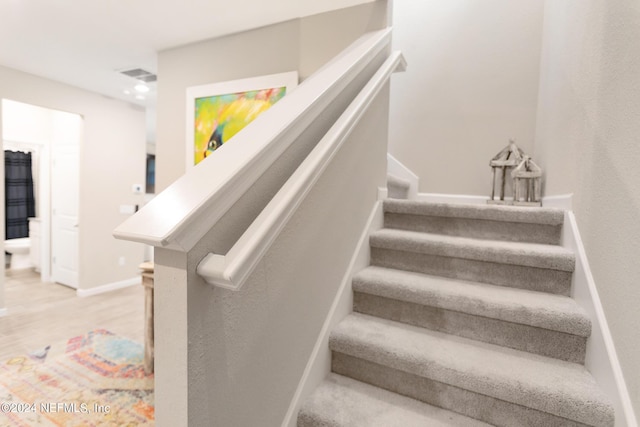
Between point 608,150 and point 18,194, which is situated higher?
point 608,150

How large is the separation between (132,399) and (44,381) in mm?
761

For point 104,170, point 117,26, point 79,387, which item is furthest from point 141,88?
point 79,387

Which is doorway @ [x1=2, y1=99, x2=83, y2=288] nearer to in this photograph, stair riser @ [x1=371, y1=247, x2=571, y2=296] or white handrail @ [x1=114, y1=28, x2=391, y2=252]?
stair riser @ [x1=371, y1=247, x2=571, y2=296]

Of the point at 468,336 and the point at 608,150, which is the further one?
the point at 468,336

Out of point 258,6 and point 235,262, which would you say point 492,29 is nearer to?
point 258,6

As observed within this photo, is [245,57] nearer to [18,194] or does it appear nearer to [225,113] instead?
[225,113]

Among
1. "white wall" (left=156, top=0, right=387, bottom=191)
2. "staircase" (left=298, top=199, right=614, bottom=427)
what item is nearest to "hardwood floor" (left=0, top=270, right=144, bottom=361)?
"white wall" (left=156, top=0, right=387, bottom=191)

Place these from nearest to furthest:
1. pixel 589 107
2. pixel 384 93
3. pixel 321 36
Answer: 1. pixel 589 107
2. pixel 384 93
3. pixel 321 36

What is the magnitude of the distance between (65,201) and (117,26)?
3162 mm

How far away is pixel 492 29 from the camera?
9.05 ft

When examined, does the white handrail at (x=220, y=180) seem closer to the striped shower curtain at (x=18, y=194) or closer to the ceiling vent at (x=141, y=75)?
the ceiling vent at (x=141, y=75)

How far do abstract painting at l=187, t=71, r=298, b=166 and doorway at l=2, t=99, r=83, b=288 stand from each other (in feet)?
8.74

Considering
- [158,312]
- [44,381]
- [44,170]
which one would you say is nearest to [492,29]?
[158,312]

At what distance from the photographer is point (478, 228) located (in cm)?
180
